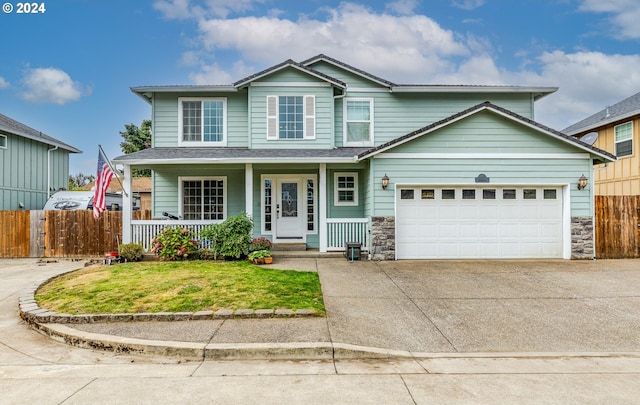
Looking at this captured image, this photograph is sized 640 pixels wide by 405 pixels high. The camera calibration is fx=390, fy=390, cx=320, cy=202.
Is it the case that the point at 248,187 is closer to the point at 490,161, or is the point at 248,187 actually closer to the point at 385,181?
the point at 385,181

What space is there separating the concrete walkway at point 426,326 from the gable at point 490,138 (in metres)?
4.28

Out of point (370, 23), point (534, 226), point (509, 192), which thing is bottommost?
point (534, 226)

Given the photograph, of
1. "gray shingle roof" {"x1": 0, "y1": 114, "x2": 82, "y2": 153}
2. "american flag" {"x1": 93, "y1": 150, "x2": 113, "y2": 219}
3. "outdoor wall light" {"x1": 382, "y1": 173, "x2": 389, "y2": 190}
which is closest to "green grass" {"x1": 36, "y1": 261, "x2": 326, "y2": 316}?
"american flag" {"x1": 93, "y1": 150, "x2": 113, "y2": 219}

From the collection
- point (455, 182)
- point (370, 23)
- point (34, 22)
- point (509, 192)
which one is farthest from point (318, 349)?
point (34, 22)

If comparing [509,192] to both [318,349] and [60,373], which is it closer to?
[318,349]

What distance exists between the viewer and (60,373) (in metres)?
4.27

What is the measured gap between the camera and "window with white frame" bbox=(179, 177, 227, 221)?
14.2 metres

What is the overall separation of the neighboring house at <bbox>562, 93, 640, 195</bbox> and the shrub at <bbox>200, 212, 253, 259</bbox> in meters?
12.9

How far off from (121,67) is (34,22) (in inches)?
147

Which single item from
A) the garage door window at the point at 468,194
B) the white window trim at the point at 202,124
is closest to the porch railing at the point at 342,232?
the garage door window at the point at 468,194

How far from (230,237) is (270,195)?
3.06 m

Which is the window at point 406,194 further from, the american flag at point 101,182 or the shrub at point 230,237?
the american flag at point 101,182

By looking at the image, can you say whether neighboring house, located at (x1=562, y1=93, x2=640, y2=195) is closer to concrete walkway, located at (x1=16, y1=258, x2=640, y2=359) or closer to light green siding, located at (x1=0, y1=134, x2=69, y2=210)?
concrete walkway, located at (x1=16, y1=258, x2=640, y2=359)

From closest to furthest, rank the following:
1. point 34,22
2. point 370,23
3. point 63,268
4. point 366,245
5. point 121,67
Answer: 1. point 63,268
2. point 366,245
3. point 34,22
4. point 370,23
5. point 121,67
